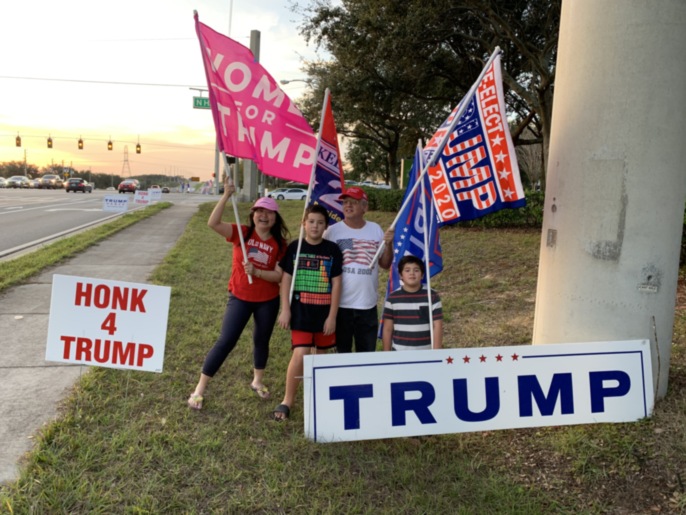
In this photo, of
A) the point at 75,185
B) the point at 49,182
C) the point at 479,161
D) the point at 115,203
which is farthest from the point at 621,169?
the point at 49,182

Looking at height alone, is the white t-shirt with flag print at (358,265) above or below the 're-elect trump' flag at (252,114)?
below

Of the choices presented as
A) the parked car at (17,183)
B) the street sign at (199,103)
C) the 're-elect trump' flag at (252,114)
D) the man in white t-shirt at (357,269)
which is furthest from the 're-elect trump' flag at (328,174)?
the parked car at (17,183)

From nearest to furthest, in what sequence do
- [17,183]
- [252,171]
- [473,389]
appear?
[473,389] → [252,171] → [17,183]

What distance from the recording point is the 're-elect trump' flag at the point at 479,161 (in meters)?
3.87

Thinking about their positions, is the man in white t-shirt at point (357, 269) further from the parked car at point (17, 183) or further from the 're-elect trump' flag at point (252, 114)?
the parked car at point (17, 183)

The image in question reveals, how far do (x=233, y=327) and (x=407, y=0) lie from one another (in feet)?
31.9

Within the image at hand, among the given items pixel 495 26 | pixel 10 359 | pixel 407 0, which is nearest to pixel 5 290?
pixel 10 359

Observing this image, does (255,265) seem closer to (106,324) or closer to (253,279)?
(253,279)

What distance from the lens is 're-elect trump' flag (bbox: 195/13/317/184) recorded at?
3.91m

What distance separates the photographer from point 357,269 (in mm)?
3682

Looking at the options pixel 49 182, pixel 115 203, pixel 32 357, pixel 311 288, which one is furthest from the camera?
pixel 49 182

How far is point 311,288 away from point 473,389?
1.26m

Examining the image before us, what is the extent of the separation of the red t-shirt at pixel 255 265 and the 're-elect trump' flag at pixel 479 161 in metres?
1.33

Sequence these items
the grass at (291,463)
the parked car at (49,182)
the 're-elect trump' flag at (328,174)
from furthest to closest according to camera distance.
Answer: the parked car at (49,182)
the 're-elect trump' flag at (328,174)
the grass at (291,463)
